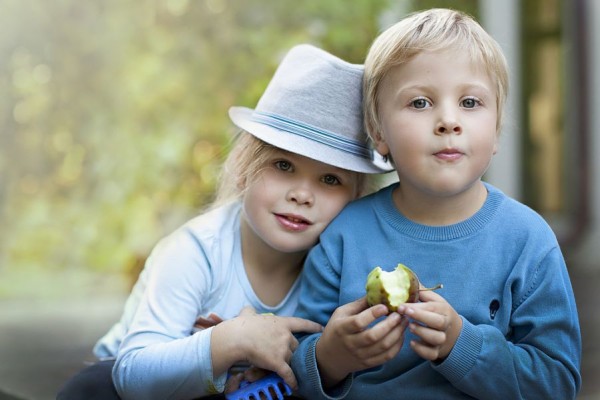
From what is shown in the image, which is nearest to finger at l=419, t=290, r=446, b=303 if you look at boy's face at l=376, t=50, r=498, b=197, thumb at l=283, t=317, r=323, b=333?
boy's face at l=376, t=50, r=498, b=197

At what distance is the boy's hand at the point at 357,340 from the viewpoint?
1.66 meters

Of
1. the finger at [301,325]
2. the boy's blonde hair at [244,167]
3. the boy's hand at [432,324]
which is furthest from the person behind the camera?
the boy's blonde hair at [244,167]

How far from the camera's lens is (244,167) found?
2.11 meters

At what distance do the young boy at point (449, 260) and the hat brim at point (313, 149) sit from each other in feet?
0.32

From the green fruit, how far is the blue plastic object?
36cm

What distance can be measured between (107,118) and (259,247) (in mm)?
3997

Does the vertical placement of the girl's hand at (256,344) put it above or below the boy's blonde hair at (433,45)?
below

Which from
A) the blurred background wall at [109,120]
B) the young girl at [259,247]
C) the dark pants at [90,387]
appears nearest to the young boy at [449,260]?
the young girl at [259,247]

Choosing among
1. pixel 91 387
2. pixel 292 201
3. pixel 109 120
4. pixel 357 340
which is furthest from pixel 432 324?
pixel 109 120

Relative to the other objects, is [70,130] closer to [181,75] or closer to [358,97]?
[181,75]

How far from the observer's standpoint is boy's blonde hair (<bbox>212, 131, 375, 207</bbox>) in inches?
81.0

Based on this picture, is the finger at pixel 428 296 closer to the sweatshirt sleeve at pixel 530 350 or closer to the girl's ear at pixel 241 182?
the sweatshirt sleeve at pixel 530 350

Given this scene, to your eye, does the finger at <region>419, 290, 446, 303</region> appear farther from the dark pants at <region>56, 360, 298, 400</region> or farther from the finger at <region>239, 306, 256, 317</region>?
the dark pants at <region>56, 360, 298, 400</region>

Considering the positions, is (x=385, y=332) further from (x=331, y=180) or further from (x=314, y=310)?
(x=331, y=180)
